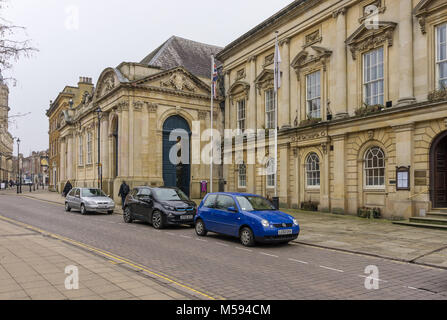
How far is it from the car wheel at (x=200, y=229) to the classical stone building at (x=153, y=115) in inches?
642

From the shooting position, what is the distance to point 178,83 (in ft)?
104

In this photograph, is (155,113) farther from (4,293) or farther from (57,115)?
(57,115)

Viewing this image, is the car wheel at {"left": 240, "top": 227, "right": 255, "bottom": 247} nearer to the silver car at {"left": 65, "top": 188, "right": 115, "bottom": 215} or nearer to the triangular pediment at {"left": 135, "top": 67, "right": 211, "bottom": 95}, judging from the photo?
the silver car at {"left": 65, "top": 188, "right": 115, "bottom": 215}

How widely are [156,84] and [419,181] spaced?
20588 mm

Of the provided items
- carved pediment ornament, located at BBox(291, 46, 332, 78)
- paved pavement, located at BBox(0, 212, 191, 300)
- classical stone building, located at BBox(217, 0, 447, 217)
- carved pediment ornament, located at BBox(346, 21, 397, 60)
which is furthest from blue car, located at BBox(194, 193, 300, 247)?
carved pediment ornament, located at BBox(291, 46, 332, 78)

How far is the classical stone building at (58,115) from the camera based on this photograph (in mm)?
53125

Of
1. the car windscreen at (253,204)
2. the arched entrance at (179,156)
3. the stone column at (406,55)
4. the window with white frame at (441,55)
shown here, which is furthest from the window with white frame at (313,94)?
the arched entrance at (179,156)

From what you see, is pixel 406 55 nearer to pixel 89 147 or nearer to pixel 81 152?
pixel 89 147

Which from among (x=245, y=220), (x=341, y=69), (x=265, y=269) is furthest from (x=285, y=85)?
(x=265, y=269)

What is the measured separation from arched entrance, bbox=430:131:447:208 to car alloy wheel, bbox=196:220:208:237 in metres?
9.56

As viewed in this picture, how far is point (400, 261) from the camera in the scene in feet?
31.0

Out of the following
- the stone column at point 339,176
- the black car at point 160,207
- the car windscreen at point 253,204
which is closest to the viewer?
the car windscreen at point 253,204

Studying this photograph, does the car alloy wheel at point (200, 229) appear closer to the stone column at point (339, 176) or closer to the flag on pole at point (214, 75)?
the stone column at point (339, 176)

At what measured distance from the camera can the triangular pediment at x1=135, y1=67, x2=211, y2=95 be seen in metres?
Answer: 30.0
